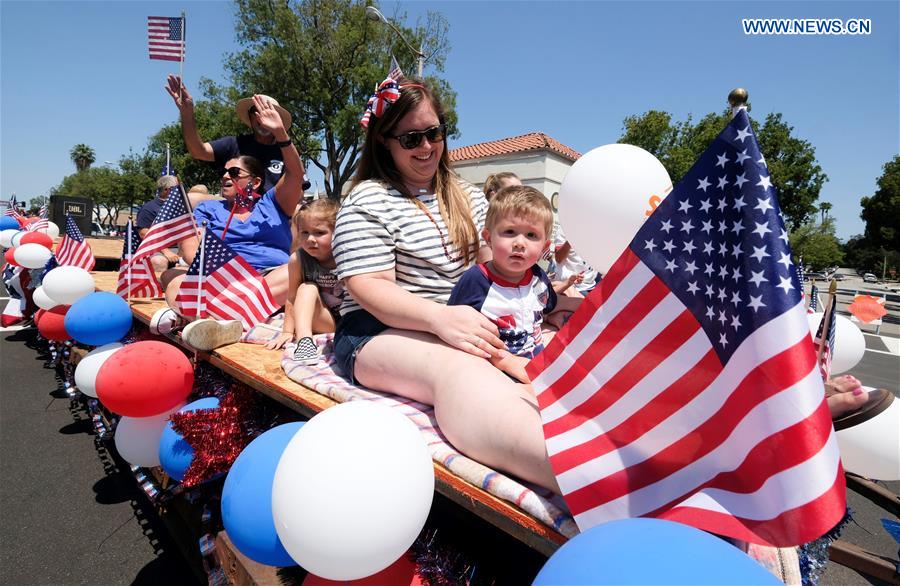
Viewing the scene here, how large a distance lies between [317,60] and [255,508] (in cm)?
2091

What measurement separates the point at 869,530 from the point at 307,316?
13.9ft

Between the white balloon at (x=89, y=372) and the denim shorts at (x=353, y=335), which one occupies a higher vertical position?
the denim shorts at (x=353, y=335)

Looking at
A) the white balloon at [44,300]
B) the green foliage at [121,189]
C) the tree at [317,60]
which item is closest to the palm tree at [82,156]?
the green foliage at [121,189]

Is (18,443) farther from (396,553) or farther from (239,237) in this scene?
(396,553)

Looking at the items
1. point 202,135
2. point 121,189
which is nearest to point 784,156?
point 202,135

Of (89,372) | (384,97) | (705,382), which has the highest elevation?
(384,97)

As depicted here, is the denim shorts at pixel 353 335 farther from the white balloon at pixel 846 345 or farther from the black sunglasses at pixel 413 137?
the white balloon at pixel 846 345

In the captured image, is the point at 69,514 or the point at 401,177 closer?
the point at 401,177

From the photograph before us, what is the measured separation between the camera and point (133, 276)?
4.12 meters

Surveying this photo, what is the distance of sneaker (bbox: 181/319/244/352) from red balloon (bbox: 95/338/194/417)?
7.6 inches

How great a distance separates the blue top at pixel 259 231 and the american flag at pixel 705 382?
308 cm

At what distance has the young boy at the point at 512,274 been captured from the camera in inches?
72.2

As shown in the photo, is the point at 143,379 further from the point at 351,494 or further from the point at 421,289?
the point at 351,494

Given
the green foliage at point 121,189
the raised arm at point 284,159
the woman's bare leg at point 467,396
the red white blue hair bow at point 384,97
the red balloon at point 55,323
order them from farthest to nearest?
the green foliage at point 121,189, the red balloon at point 55,323, the raised arm at point 284,159, the red white blue hair bow at point 384,97, the woman's bare leg at point 467,396
